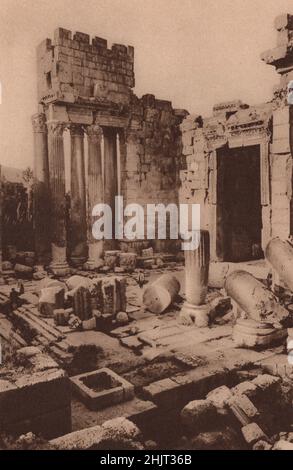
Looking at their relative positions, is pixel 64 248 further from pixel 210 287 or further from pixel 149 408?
pixel 149 408

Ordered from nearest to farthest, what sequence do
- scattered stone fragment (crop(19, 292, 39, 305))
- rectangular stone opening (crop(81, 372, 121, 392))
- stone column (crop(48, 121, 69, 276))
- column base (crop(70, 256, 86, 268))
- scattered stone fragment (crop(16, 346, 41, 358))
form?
1. scattered stone fragment (crop(16, 346, 41, 358))
2. rectangular stone opening (crop(81, 372, 121, 392))
3. scattered stone fragment (crop(19, 292, 39, 305))
4. stone column (crop(48, 121, 69, 276))
5. column base (crop(70, 256, 86, 268))

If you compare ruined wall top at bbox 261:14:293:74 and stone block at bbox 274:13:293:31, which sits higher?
stone block at bbox 274:13:293:31

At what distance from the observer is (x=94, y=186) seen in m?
14.7

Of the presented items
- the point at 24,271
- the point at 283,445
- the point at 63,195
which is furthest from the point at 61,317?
the point at 63,195

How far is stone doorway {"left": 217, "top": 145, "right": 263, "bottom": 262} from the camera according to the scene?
41.9ft

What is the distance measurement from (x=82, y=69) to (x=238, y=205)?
6392mm

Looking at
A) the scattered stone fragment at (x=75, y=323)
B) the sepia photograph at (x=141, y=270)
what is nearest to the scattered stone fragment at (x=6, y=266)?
the sepia photograph at (x=141, y=270)

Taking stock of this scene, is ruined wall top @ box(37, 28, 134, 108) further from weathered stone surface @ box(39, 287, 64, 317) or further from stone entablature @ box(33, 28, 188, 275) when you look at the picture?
weathered stone surface @ box(39, 287, 64, 317)

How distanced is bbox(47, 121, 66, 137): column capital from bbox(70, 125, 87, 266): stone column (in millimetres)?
973

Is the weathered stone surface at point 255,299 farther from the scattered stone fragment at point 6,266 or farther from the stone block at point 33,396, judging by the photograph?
the scattered stone fragment at point 6,266

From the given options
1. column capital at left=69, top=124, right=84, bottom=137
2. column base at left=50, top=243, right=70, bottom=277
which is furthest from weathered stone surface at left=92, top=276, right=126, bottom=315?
column capital at left=69, top=124, right=84, bottom=137

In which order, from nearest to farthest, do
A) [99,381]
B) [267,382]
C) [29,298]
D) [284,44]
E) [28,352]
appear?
[267,382] → [28,352] → [99,381] → [284,44] → [29,298]

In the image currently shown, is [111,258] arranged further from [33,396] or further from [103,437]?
[103,437]
